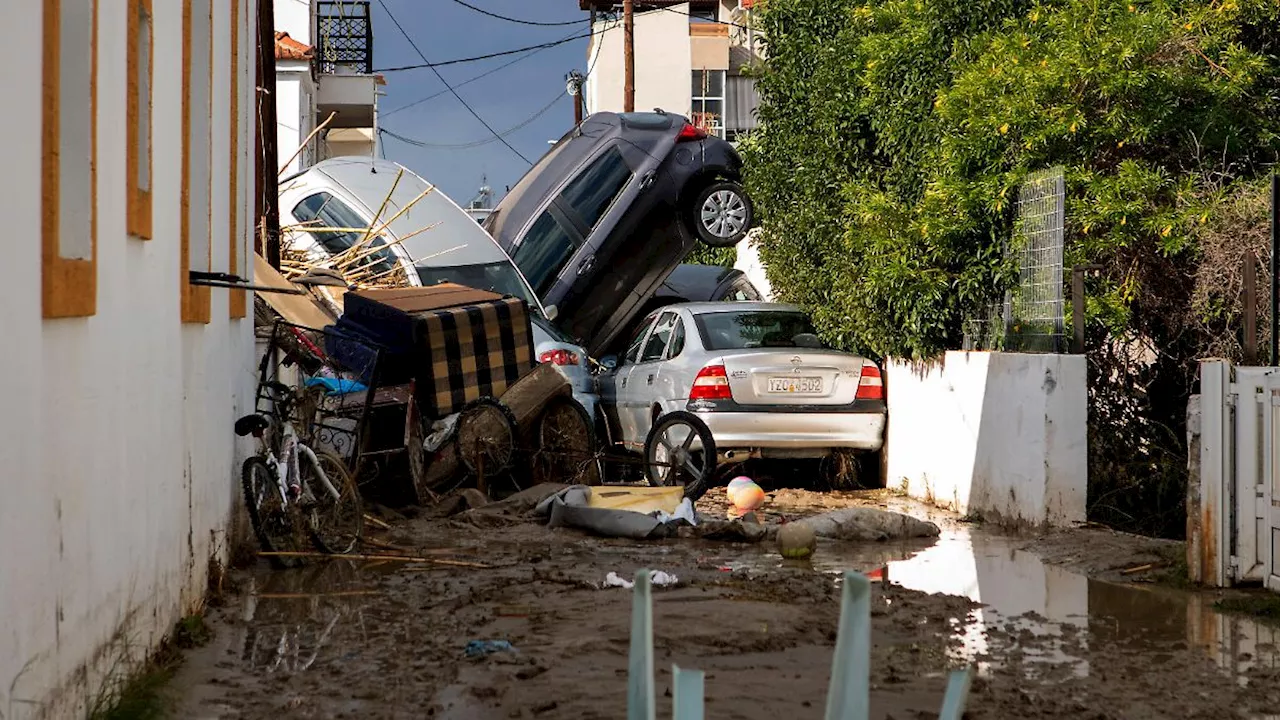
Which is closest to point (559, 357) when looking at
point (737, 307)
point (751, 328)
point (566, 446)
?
point (737, 307)

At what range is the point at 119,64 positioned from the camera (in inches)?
234

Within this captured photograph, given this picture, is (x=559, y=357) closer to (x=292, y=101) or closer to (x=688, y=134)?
(x=688, y=134)

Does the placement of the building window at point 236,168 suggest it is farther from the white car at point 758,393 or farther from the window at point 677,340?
the window at point 677,340

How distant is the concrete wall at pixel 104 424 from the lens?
13.9ft

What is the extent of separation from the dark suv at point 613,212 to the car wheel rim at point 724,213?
0.04 feet

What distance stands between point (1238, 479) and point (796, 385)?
5.97 meters

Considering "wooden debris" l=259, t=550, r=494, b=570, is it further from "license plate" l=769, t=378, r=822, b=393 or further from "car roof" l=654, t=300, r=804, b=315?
"car roof" l=654, t=300, r=804, b=315

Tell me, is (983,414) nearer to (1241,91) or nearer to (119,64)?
(1241,91)

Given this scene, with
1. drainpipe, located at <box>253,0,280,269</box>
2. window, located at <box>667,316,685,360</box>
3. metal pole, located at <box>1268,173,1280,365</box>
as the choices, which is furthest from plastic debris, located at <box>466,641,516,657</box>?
window, located at <box>667,316,685,360</box>

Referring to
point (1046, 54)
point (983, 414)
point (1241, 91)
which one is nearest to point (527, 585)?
point (983, 414)

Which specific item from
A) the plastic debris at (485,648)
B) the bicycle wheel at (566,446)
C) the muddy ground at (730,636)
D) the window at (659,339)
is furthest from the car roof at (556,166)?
the plastic debris at (485,648)

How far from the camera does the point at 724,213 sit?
823 inches

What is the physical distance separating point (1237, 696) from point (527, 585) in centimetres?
404

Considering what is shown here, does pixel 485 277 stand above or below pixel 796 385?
above
